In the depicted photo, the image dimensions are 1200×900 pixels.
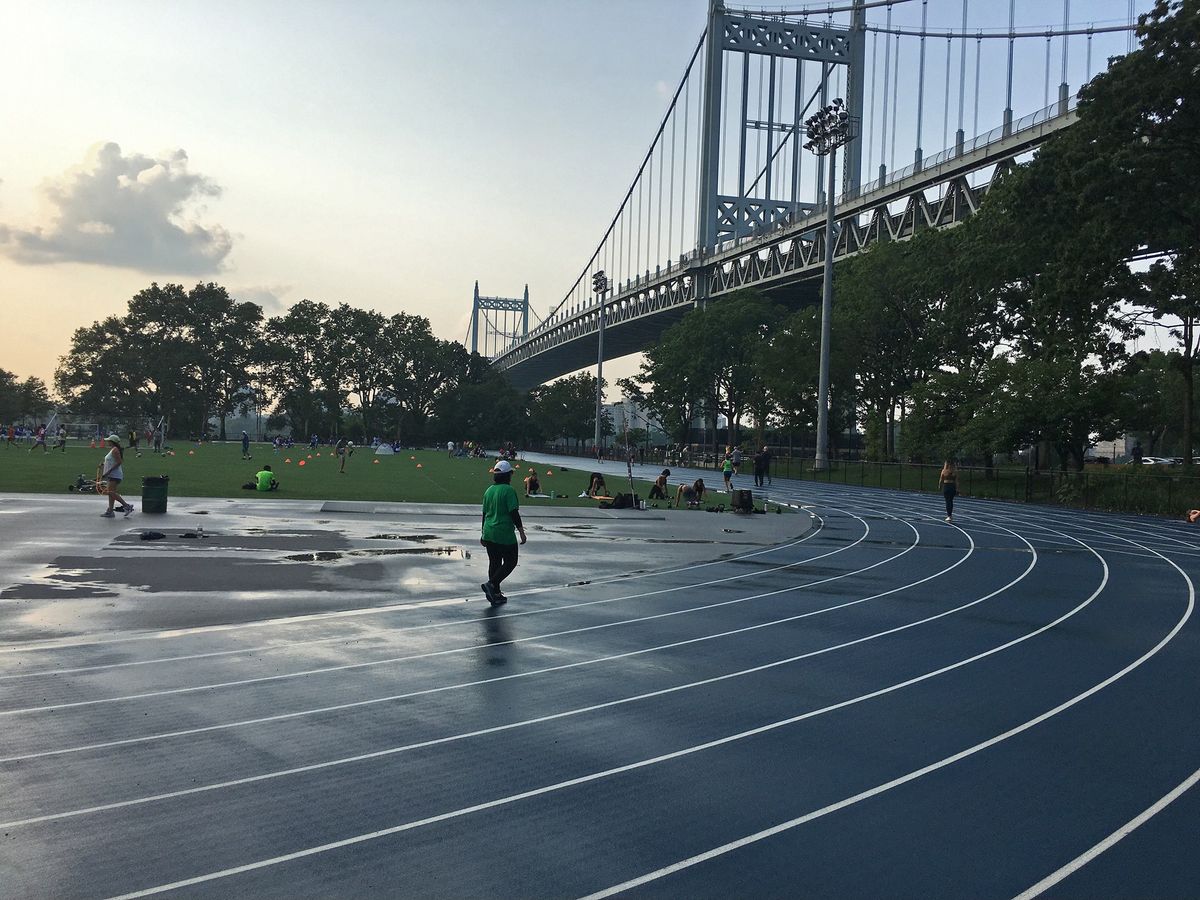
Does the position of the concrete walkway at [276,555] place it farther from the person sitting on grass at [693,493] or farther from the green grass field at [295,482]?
the person sitting on grass at [693,493]

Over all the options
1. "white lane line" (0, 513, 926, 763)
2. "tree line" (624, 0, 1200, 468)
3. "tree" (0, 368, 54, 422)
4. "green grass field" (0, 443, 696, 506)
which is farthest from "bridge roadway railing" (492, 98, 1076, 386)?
"tree" (0, 368, 54, 422)

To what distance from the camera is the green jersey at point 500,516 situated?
1215cm

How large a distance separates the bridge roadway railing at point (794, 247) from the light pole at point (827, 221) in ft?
17.0

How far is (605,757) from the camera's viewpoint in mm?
6332

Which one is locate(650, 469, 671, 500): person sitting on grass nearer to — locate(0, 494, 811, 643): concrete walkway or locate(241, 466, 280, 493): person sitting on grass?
locate(0, 494, 811, 643): concrete walkway

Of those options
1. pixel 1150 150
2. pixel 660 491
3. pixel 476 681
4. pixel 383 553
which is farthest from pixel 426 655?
pixel 1150 150

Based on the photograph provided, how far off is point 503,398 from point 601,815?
13492 cm

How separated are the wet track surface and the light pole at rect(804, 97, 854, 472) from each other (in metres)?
42.2

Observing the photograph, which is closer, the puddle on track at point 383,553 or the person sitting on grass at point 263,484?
the puddle on track at point 383,553

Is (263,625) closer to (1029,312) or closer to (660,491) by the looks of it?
(660,491)

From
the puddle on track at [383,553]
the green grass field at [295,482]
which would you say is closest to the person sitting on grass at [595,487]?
the green grass field at [295,482]

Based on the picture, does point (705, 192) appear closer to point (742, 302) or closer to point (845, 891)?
point (742, 302)

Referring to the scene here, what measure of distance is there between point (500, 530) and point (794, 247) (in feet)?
223

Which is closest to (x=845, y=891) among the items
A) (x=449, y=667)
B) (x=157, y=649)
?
(x=449, y=667)
